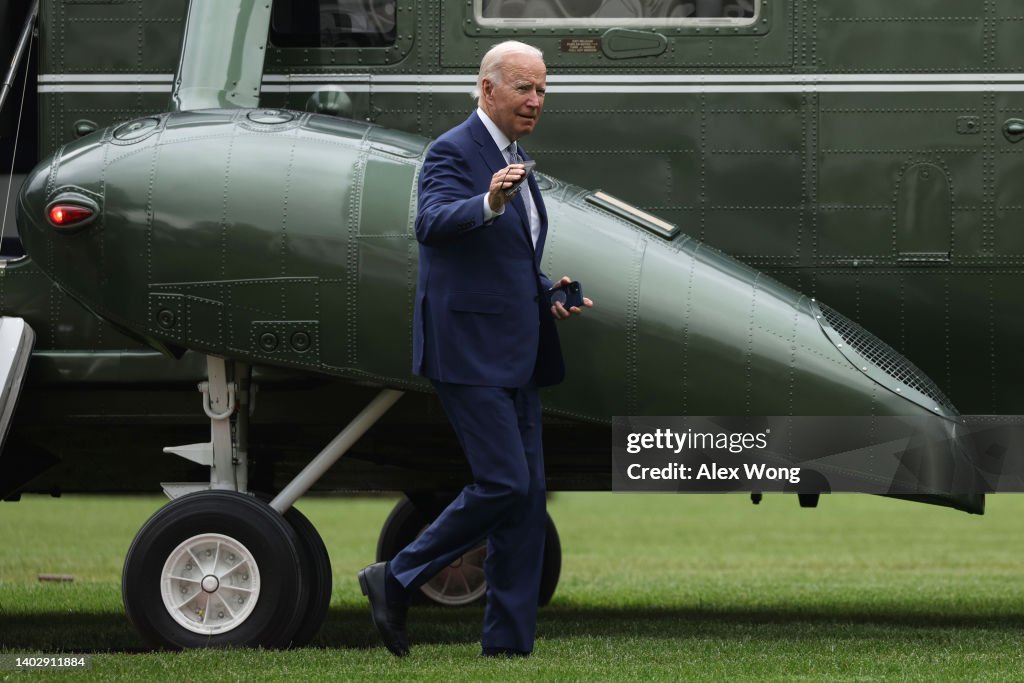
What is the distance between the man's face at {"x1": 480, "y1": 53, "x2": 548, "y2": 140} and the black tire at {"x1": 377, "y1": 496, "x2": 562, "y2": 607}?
3.67 metres

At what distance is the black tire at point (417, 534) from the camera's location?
9.62 metres

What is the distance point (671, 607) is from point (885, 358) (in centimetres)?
317

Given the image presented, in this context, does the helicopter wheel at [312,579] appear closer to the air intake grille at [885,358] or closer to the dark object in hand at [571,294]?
the dark object in hand at [571,294]

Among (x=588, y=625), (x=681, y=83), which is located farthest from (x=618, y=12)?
(x=588, y=625)

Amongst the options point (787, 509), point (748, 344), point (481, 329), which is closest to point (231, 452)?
point (481, 329)

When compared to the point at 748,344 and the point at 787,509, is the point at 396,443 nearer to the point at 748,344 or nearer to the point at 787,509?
the point at 748,344

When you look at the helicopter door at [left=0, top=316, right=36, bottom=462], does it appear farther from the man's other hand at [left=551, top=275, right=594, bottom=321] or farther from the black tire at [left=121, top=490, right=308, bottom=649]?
the man's other hand at [left=551, top=275, right=594, bottom=321]

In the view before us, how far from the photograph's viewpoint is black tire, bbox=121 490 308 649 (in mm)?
7141

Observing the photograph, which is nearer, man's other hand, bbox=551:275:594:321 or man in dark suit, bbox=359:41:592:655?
man in dark suit, bbox=359:41:592:655

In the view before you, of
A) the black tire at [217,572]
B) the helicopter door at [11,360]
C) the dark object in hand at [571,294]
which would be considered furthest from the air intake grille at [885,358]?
the helicopter door at [11,360]

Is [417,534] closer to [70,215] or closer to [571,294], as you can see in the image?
[70,215]

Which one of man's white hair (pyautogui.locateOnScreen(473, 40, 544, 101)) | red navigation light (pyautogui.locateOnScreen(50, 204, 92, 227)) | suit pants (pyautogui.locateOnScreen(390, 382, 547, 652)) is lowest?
suit pants (pyautogui.locateOnScreen(390, 382, 547, 652))

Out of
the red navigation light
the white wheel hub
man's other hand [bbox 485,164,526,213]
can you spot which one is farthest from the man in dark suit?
the red navigation light

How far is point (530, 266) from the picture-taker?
250 inches
